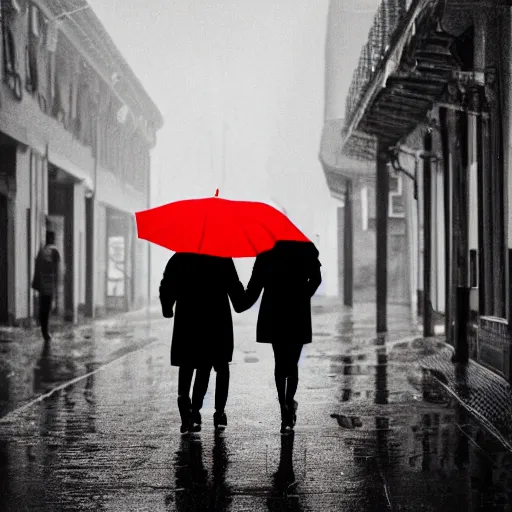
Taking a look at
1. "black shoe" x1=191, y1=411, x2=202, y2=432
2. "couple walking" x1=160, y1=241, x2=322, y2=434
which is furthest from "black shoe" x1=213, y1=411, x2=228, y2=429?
"black shoe" x1=191, y1=411, x2=202, y2=432

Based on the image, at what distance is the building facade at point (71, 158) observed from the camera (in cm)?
1967

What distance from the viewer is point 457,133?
13.9 metres

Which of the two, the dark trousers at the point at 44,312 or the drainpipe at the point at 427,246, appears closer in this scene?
the dark trousers at the point at 44,312

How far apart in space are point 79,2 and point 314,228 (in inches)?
1205

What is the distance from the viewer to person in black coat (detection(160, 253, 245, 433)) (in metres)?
7.15

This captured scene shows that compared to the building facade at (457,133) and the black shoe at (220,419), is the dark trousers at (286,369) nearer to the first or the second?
the black shoe at (220,419)

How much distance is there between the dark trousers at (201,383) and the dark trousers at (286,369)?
0.39 metres

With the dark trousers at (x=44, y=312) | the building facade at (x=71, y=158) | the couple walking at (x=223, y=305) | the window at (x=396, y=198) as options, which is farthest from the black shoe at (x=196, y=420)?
the window at (x=396, y=198)

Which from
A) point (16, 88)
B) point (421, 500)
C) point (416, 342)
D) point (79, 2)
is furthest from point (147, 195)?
point (421, 500)

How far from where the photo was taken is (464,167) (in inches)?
537

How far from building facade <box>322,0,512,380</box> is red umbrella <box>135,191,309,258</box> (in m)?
3.80

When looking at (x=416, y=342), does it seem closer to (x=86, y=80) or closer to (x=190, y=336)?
(x=190, y=336)

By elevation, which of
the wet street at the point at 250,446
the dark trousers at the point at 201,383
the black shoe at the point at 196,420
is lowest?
the wet street at the point at 250,446

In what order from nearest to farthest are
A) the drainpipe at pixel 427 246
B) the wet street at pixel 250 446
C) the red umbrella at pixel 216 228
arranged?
the wet street at pixel 250 446 < the red umbrella at pixel 216 228 < the drainpipe at pixel 427 246
